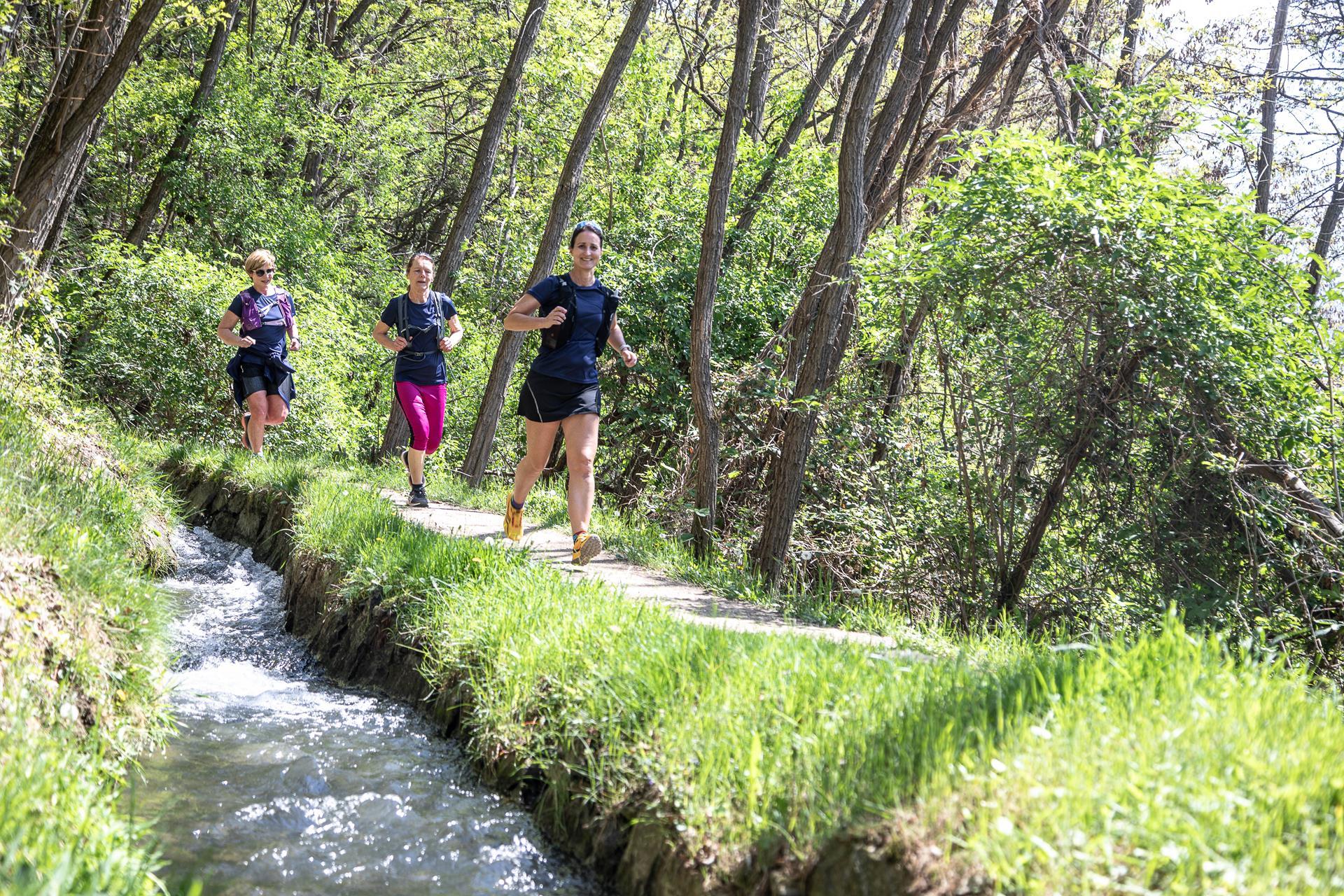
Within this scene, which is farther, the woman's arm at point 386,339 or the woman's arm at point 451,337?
the woman's arm at point 451,337

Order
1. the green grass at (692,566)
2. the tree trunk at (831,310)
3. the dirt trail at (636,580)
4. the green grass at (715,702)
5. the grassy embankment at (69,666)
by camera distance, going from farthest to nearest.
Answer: the tree trunk at (831,310), the green grass at (692,566), the dirt trail at (636,580), the green grass at (715,702), the grassy embankment at (69,666)

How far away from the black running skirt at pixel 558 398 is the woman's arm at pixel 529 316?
1.11ft

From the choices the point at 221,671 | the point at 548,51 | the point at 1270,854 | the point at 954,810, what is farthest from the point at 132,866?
the point at 548,51

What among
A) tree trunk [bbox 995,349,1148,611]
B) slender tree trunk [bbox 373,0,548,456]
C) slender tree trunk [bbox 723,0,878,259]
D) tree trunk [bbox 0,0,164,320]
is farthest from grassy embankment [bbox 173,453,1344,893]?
slender tree trunk [bbox 723,0,878,259]

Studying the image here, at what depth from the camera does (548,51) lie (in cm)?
1841

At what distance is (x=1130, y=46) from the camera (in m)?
12.4

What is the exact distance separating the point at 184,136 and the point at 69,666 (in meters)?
17.7

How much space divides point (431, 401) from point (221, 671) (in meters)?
3.86

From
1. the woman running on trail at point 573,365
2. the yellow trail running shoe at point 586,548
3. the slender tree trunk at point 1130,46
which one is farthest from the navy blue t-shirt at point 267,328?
the slender tree trunk at point 1130,46

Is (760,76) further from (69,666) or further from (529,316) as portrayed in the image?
(69,666)

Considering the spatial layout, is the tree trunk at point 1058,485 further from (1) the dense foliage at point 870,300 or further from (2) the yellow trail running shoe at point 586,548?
(2) the yellow trail running shoe at point 586,548

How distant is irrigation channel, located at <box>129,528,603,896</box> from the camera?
342 cm

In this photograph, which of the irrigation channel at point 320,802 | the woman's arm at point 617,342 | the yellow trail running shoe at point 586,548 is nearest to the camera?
the irrigation channel at point 320,802

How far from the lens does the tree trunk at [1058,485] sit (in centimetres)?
676
